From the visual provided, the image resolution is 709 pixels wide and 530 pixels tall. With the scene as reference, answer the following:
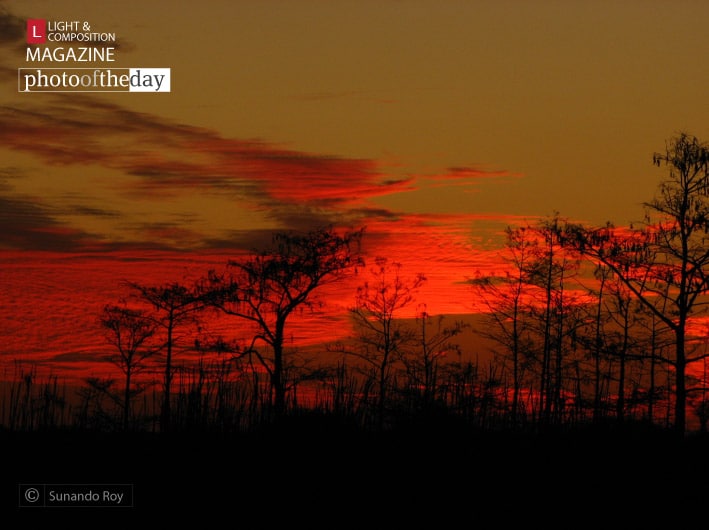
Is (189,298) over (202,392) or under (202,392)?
over

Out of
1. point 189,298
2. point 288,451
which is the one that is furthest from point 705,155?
point 189,298

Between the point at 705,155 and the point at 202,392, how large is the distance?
19178mm

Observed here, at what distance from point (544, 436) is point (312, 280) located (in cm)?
2429

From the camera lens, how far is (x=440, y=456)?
14.2 m

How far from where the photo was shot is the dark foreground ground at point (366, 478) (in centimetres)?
1198

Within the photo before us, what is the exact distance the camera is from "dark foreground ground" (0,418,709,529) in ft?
39.3

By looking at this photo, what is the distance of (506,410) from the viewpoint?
1642 centimetres

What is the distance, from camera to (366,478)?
44.2 feet

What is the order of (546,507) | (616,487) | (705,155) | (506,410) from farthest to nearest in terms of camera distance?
(705,155) → (506,410) → (616,487) → (546,507)

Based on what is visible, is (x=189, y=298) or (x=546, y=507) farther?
(x=189, y=298)

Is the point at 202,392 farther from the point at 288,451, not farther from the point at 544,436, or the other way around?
the point at 544,436

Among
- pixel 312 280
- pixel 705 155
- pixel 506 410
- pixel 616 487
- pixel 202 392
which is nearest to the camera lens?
pixel 616 487

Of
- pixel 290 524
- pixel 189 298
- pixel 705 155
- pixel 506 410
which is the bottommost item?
pixel 290 524

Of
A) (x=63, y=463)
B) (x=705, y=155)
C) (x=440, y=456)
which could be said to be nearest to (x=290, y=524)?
(x=440, y=456)
